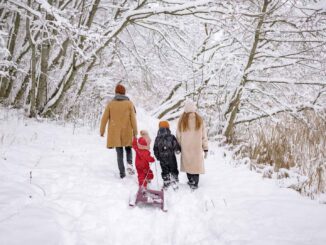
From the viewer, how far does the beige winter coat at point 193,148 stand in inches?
189

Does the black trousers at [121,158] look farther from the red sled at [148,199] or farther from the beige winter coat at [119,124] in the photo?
the red sled at [148,199]

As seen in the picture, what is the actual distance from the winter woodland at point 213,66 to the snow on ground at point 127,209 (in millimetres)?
919

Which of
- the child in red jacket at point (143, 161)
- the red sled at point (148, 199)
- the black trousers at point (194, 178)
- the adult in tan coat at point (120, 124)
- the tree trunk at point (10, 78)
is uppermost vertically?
the tree trunk at point (10, 78)

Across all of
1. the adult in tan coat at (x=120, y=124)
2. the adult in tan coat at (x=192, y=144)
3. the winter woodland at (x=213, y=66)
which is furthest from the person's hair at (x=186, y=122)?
the winter woodland at (x=213, y=66)

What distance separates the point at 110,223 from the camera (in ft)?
11.5

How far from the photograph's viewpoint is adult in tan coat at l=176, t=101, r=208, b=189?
4.80 m

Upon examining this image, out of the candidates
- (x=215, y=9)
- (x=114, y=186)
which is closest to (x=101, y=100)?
(x=215, y=9)

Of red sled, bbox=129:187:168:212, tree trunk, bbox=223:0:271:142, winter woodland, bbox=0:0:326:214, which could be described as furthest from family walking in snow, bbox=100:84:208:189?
tree trunk, bbox=223:0:271:142

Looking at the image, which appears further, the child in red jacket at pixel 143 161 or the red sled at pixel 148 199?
the child in red jacket at pixel 143 161

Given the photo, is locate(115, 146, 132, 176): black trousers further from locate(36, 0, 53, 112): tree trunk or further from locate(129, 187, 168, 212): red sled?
locate(36, 0, 53, 112): tree trunk

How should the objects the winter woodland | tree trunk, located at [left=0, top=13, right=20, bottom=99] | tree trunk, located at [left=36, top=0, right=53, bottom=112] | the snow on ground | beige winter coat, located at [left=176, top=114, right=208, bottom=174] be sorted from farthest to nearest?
tree trunk, located at [left=0, top=13, right=20, bottom=99], tree trunk, located at [left=36, top=0, right=53, bottom=112], the winter woodland, beige winter coat, located at [left=176, top=114, right=208, bottom=174], the snow on ground

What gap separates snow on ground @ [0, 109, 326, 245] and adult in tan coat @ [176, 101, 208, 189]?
31cm

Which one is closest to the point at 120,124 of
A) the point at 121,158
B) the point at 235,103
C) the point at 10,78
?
the point at 121,158

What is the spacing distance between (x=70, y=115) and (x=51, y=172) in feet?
19.2
